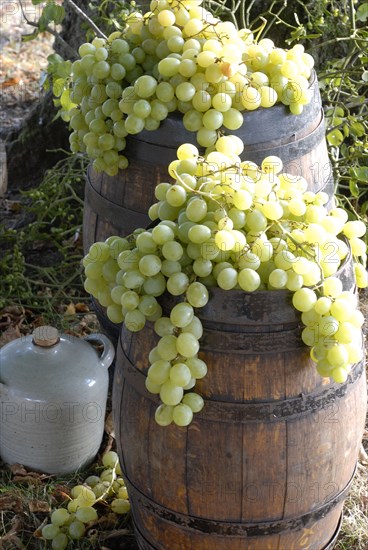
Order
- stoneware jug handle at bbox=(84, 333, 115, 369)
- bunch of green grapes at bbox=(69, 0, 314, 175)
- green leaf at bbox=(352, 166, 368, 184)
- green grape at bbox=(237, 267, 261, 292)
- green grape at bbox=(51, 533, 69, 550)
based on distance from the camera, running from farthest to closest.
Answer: green leaf at bbox=(352, 166, 368, 184) → stoneware jug handle at bbox=(84, 333, 115, 369) → green grape at bbox=(51, 533, 69, 550) → bunch of green grapes at bbox=(69, 0, 314, 175) → green grape at bbox=(237, 267, 261, 292)

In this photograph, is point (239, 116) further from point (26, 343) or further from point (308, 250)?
point (26, 343)

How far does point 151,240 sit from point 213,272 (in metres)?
0.15

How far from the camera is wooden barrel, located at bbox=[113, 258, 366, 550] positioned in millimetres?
1812

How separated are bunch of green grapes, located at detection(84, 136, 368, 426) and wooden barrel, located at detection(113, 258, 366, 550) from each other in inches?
2.1

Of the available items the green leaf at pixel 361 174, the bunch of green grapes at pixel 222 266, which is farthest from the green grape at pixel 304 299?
the green leaf at pixel 361 174

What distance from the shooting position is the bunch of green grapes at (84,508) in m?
2.42

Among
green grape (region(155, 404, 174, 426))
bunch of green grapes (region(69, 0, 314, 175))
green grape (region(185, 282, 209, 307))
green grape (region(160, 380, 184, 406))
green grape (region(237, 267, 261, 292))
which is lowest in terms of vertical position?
green grape (region(155, 404, 174, 426))

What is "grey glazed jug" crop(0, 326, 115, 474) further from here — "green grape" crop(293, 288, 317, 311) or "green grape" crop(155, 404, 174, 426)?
"green grape" crop(293, 288, 317, 311)

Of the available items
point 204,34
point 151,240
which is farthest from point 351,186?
point 151,240

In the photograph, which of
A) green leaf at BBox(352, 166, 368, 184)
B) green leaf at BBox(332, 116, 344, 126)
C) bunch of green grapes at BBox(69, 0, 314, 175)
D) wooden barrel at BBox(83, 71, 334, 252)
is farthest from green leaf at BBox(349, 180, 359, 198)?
bunch of green grapes at BBox(69, 0, 314, 175)

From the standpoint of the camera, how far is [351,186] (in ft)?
10.5

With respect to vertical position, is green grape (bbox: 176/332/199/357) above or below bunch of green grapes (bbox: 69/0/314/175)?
below

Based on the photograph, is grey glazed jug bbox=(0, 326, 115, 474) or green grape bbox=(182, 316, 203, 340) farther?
grey glazed jug bbox=(0, 326, 115, 474)

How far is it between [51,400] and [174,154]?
87 cm
